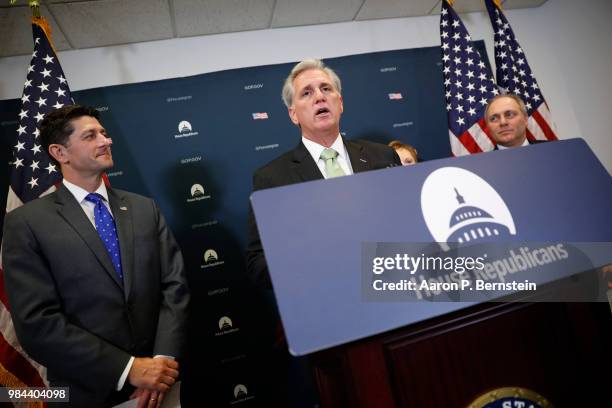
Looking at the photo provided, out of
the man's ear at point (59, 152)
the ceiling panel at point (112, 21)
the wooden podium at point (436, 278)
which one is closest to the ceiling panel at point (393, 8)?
the ceiling panel at point (112, 21)

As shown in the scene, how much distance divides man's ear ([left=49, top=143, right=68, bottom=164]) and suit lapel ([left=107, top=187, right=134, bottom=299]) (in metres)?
0.22

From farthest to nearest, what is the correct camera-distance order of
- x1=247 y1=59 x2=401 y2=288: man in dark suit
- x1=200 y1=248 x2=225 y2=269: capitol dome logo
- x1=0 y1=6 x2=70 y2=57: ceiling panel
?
x1=200 y1=248 x2=225 y2=269: capitol dome logo, x1=0 y1=6 x2=70 y2=57: ceiling panel, x1=247 y1=59 x2=401 y2=288: man in dark suit

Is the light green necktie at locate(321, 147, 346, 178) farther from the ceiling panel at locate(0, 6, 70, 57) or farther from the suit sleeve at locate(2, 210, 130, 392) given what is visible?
the ceiling panel at locate(0, 6, 70, 57)

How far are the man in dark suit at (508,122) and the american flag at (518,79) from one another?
73 cm

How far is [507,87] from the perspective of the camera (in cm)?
284

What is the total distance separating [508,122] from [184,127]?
2.26 metres

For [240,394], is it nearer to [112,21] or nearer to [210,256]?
[210,256]

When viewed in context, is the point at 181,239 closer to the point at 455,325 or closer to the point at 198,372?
the point at 198,372

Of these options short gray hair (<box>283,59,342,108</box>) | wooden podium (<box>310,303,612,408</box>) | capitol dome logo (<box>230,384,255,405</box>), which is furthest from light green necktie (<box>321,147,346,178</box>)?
capitol dome logo (<box>230,384,255,405</box>)

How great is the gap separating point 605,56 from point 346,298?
447 centimetres

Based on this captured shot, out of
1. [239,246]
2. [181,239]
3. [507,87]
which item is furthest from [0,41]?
[507,87]

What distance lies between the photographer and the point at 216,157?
8.86ft

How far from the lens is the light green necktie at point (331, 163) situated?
1370 mm

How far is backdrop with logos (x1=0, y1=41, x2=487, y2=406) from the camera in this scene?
2.46 metres
